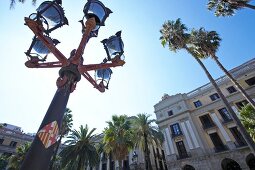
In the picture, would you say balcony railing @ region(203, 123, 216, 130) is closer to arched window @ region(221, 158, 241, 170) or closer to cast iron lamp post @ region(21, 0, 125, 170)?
arched window @ region(221, 158, 241, 170)

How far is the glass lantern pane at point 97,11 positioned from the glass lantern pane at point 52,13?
0.58 meters

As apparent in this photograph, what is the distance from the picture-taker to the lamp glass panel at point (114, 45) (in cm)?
388

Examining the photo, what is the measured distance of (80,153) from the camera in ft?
87.2

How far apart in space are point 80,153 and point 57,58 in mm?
26708

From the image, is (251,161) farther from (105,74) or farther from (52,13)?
(52,13)

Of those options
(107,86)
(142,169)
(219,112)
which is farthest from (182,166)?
(107,86)

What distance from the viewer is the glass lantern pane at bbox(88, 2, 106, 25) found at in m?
3.44

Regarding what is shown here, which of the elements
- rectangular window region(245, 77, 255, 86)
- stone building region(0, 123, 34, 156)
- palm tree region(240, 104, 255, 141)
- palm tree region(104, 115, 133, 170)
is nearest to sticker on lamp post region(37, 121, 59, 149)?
palm tree region(240, 104, 255, 141)

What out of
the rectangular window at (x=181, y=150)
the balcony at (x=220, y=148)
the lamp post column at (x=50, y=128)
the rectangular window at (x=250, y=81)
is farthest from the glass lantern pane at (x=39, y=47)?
the rectangular window at (x=250, y=81)

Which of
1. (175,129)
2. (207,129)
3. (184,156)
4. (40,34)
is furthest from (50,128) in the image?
(175,129)

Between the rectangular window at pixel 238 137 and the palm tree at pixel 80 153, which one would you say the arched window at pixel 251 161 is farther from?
the palm tree at pixel 80 153

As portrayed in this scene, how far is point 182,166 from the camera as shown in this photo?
1119 inches

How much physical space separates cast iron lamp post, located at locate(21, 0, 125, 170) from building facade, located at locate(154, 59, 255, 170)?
Result: 89.5ft

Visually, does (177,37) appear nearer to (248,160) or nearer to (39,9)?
(248,160)
